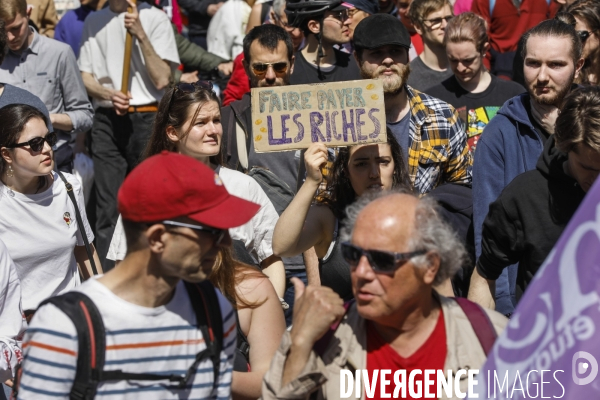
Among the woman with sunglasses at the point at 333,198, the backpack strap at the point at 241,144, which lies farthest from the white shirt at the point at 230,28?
the woman with sunglasses at the point at 333,198

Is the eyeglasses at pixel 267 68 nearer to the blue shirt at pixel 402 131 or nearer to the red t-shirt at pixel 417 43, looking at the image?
the blue shirt at pixel 402 131

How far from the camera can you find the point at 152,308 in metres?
3.09

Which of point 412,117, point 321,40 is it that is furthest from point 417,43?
point 412,117

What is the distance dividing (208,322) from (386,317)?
1.91 feet

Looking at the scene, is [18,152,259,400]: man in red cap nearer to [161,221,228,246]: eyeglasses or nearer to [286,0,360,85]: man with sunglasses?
[161,221,228,246]: eyeglasses

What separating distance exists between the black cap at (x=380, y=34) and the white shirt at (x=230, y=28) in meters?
4.09

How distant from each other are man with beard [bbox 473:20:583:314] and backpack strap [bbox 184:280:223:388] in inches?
86.3

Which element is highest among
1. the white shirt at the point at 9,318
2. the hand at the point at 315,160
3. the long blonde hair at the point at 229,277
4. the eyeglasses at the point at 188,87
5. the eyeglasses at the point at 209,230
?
the eyeglasses at the point at 188,87

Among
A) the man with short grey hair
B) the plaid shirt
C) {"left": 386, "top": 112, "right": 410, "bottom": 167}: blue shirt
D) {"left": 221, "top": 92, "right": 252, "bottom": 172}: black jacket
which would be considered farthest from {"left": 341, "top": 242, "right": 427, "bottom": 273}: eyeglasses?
the man with short grey hair

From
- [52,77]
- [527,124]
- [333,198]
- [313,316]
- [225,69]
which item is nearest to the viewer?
[313,316]

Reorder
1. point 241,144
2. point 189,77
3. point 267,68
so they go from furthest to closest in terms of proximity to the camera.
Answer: point 189,77 → point 267,68 → point 241,144

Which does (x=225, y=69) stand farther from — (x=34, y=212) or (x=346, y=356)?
(x=346, y=356)

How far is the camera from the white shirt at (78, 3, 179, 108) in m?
8.57

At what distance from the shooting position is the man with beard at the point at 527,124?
5.20 meters
